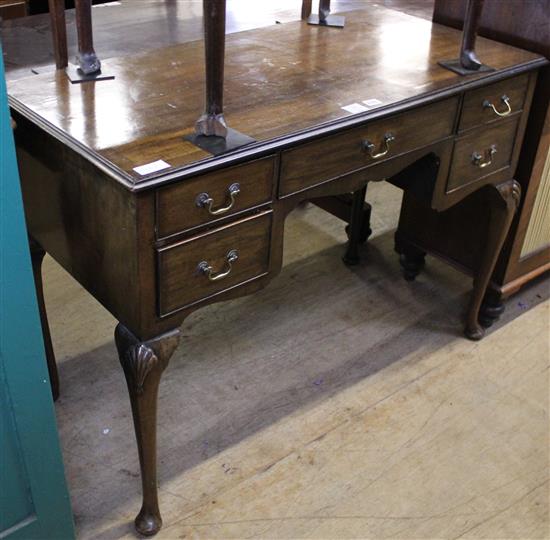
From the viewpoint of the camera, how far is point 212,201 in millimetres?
1575

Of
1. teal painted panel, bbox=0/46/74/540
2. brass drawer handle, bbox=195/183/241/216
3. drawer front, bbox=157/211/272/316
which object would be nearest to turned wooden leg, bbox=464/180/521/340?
drawer front, bbox=157/211/272/316

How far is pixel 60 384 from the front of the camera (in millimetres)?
2332

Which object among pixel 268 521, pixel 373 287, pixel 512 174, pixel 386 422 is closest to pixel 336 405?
pixel 386 422

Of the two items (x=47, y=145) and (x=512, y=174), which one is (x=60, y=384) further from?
(x=512, y=174)

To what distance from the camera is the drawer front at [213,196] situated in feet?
4.95

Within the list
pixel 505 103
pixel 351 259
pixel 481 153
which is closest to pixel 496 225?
pixel 481 153

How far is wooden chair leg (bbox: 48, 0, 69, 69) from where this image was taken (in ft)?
6.12

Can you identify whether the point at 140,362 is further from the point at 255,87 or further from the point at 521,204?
the point at 521,204

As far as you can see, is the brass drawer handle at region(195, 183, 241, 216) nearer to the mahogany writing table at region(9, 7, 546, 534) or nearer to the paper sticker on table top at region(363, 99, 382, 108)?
the mahogany writing table at region(9, 7, 546, 534)

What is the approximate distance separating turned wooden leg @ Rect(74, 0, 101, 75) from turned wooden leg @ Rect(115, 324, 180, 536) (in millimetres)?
641

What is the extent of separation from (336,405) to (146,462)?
0.69m

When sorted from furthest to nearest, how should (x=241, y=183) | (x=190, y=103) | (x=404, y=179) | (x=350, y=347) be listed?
1. (x=350, y=347)
2. (x=404, y=179)
3. (x=190, y=103)
4. (x=241, y=183)

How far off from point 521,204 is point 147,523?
1.50 m

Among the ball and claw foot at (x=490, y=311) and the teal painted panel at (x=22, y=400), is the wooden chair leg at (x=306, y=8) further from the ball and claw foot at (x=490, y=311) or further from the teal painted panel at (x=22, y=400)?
the teal painted panel at (x=22, y=400)
